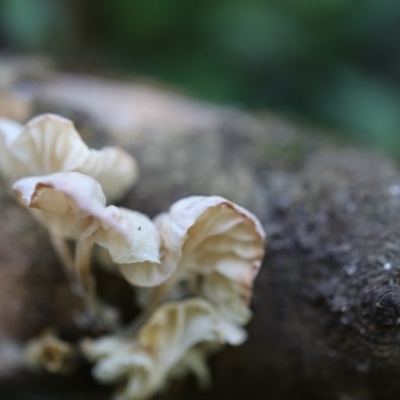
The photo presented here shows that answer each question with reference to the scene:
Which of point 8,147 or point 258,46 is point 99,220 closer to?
point 8,147

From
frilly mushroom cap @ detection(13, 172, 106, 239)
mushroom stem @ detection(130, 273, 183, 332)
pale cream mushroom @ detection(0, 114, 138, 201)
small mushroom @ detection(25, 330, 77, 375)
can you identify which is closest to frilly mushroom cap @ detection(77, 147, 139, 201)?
pale cream mushroom @ detection(0, 114, 138, 201)

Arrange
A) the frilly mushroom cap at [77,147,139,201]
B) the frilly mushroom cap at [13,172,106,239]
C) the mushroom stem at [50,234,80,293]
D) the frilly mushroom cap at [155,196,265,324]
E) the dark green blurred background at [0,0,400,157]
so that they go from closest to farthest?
the frilly mushroom cap at [13,172,106,239]
the frilly mushroom cap at [155,196,265,324]
the frilly mushroom cap at [77,147,139,201]
the mushroom stem at [50,234,80,293]
the dark green blurred background at [0,0,400,157]

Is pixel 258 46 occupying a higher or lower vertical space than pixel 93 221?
higher

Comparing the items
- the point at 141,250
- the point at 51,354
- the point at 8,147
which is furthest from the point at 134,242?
the point at 51,354

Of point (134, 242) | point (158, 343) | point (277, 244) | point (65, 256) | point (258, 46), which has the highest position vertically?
point (258, 46)

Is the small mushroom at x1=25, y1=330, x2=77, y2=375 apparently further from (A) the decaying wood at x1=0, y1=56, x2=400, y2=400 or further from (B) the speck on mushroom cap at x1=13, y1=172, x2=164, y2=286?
(B) the speck on mushroom cap at x1=13, y1=172, x2=164, y2=286

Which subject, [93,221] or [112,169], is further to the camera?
[112,169]

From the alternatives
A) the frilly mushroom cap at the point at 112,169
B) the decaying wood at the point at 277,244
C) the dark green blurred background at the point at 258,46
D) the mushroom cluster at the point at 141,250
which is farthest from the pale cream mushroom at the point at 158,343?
the dark green blurred background at the point at 258,46
